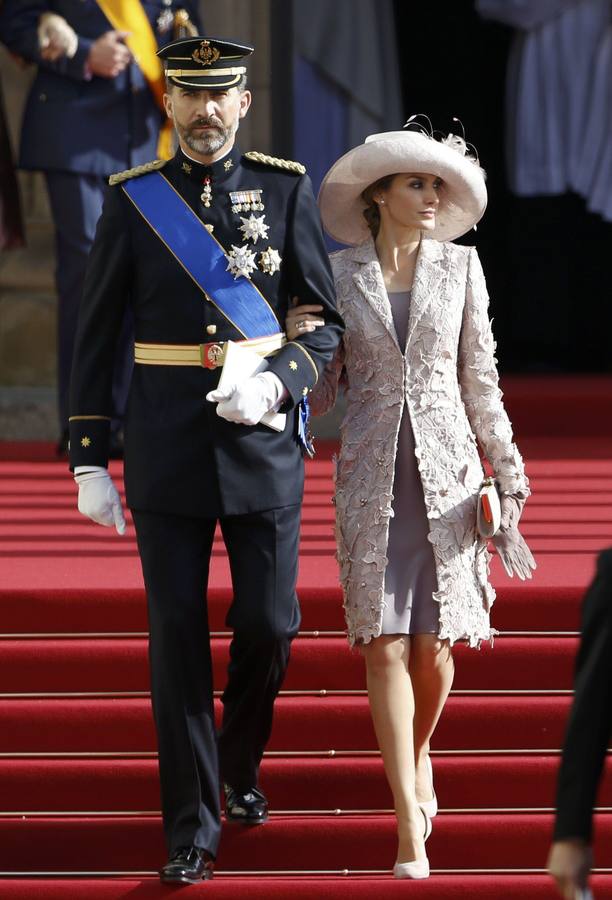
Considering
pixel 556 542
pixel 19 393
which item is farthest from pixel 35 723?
pixel 19 393

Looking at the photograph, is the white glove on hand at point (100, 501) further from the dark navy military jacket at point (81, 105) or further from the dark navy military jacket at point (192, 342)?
the dark navy military jacket at point (81, 105)

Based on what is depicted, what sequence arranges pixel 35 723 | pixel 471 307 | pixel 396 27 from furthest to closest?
pixel 396 27
pixel 35 723
pixel 471 307

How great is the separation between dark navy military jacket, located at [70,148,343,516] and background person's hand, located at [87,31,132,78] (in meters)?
2.70

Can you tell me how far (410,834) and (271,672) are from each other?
42 cm

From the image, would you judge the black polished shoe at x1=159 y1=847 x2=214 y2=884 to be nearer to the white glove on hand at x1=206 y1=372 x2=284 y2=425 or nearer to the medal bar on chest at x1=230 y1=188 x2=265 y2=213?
the white glove on hand at x1=206 y1=372 x2=284 y2=425

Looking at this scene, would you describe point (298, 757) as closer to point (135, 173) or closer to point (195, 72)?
point (135, 173)

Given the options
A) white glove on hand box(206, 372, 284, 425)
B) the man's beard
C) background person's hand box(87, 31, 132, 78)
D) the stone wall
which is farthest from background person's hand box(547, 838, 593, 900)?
the stone wall

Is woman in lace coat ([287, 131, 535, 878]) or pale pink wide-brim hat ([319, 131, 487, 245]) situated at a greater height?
pale pink wide-brim hat ([319, 131, 487, 245])

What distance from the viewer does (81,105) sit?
689cm

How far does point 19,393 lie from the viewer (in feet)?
26.5

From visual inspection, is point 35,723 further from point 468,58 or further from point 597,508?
point 468,58

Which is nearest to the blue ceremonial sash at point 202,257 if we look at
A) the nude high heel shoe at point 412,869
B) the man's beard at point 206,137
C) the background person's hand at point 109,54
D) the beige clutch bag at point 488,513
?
the man's beard at point 206,137

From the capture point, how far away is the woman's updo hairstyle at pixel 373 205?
4.44 metres

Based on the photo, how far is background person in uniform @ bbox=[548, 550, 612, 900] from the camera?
2.53 metres
